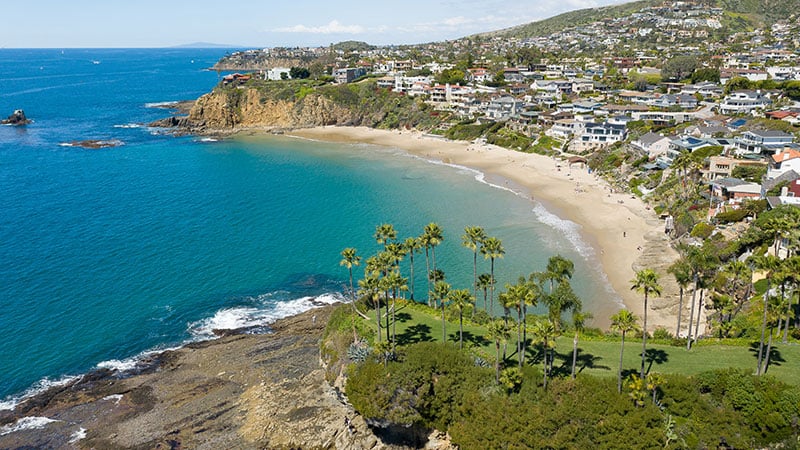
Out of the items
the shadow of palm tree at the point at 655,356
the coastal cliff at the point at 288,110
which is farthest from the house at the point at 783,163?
the coastal cliff at the point at 288,110

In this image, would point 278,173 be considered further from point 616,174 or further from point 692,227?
point 692,227

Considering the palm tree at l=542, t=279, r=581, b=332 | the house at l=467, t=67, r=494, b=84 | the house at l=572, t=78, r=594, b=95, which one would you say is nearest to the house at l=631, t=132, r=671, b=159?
the house at l=572, t=78, r=594, b=95

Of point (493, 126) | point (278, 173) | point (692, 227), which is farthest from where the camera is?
point (493, 126)

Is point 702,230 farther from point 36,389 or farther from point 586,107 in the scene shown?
point 586,107

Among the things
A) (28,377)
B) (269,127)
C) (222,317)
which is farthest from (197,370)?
(269,127)

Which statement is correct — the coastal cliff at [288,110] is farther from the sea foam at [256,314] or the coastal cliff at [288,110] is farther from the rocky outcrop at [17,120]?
the sea foam at [256,314]

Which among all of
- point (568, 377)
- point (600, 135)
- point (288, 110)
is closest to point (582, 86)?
point (600, 135)
